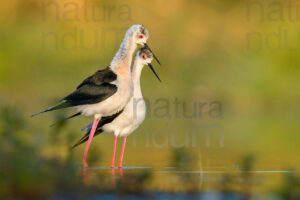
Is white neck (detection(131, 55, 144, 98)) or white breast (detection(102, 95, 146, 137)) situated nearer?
white breast (detection(102, 95, 146, 137))

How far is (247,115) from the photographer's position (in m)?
16.4

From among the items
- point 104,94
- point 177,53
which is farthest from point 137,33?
point 177,53

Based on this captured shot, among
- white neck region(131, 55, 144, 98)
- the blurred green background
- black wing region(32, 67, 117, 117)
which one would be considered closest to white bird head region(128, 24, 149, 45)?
white neck region(131, 55, 144, 98)

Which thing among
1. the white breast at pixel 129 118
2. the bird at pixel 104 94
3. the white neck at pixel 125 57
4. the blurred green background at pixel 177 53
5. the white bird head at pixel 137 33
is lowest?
the white breast at pixel 129 118

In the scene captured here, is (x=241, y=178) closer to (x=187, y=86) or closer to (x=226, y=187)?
(x=226, y=187)

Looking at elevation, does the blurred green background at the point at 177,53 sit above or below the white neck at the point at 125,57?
above

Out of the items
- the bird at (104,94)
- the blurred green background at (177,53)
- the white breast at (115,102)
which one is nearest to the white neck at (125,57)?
the bird at (104,94)

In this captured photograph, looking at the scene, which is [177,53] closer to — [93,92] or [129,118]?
[129,118]

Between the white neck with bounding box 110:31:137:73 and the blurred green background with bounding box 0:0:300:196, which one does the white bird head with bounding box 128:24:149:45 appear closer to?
the white neck with bounding box 110:31:137:73

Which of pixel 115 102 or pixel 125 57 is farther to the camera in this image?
pixel 125 57

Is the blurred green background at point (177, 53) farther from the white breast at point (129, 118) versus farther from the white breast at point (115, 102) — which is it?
the white breast at point (115, 102)

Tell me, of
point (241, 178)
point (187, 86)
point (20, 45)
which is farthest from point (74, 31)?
point (241, 178)

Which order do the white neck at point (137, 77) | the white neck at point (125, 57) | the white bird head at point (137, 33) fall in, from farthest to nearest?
the white neck at point (137, 77) < the white bird head at point (137, 33) < the white neck at point (125, 57)

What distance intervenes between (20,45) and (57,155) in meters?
12.9
